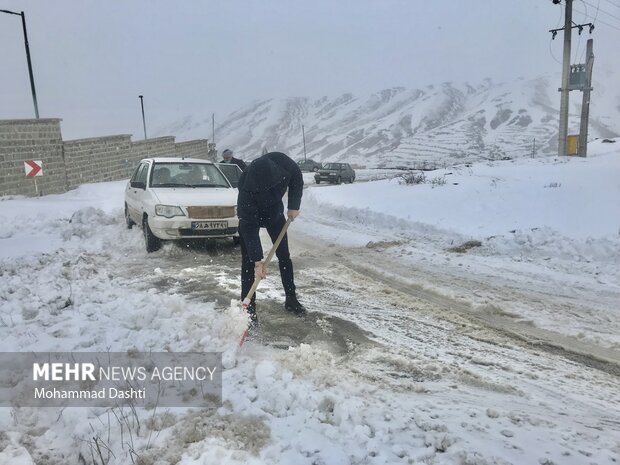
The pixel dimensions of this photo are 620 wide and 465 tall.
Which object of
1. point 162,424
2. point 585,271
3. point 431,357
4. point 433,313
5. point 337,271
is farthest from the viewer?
point 337,271

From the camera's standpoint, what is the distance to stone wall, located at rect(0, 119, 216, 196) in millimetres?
15812

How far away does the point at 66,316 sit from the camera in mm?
4445

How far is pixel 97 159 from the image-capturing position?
2053cm

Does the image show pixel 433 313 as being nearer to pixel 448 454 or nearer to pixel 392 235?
pixel 448 454

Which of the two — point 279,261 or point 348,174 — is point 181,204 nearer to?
point 279,261

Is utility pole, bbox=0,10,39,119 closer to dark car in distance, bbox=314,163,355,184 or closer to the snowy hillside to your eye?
dark car in distance, bbox=314,163,355,184

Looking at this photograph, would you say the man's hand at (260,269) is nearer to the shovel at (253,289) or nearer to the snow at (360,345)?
the shovel at (253,289)

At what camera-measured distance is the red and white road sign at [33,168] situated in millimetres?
15680

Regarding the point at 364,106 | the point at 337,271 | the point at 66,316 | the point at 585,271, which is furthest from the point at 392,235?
the point at 364,106

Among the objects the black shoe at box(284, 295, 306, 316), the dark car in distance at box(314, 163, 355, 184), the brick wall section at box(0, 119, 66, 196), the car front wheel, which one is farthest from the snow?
the dark car in distance at box(314, 163, 355, 184)

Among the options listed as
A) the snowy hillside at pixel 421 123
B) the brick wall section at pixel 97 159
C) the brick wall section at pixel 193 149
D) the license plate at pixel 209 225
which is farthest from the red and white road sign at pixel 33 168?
the snowy hillside at pixel 421 123

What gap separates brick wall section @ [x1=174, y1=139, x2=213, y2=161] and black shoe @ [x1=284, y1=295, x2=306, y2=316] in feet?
82.7

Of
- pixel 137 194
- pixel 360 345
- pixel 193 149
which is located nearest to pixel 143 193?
pixel 137 194

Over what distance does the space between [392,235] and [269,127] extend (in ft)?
451
